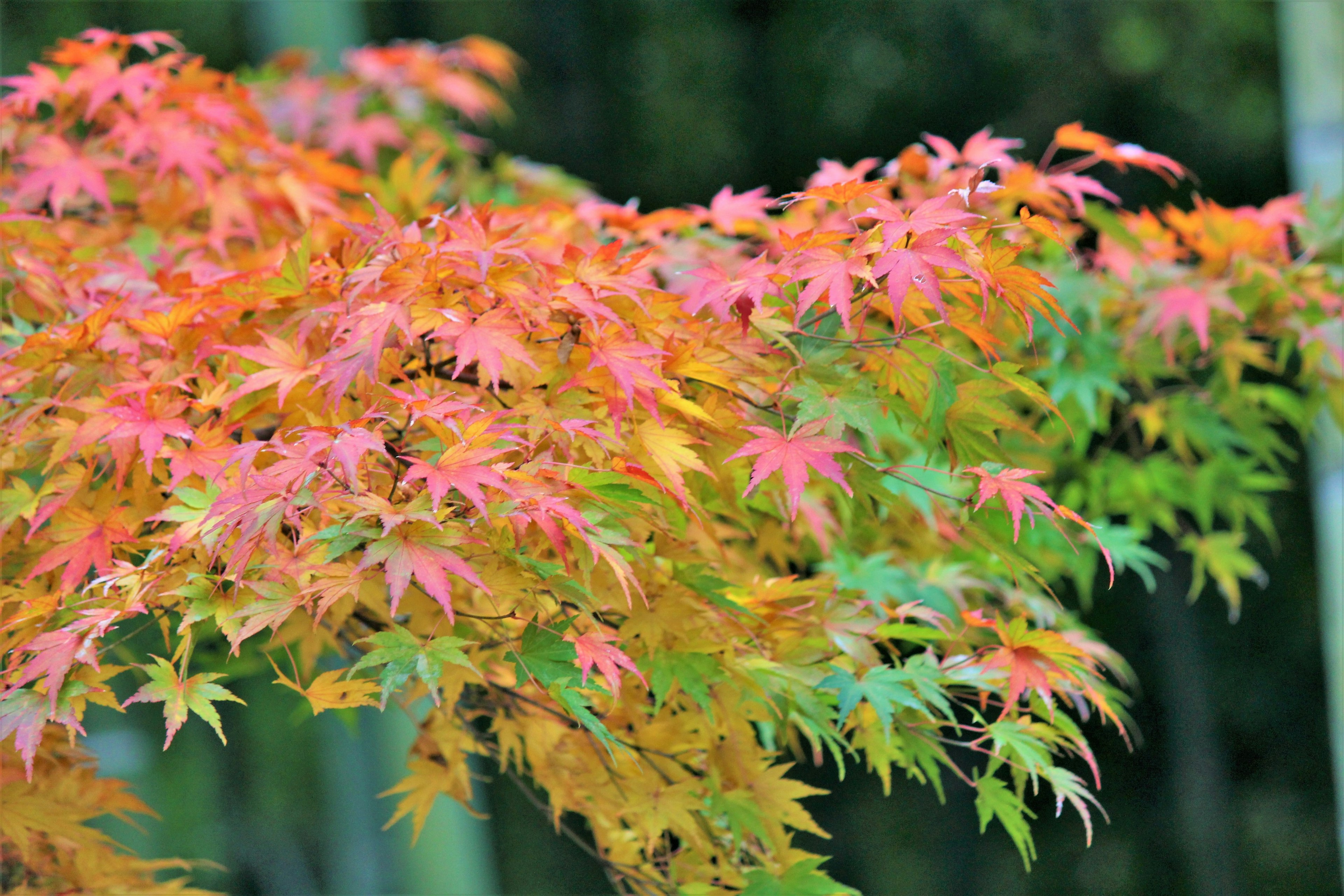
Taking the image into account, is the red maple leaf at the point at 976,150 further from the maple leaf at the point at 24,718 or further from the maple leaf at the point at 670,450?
the maple leaf at the point at 24,718

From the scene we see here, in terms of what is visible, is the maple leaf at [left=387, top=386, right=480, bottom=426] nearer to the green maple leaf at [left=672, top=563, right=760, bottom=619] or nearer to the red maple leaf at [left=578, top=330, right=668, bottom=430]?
the red maple leaf at [left=578, top=330, right=668, bottom=430]

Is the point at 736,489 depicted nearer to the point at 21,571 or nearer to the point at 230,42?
the point at 21,571

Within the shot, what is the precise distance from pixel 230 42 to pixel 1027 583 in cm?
374

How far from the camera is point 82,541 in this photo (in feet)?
3.20

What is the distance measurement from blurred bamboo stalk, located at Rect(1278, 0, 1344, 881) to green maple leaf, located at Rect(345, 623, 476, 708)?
177cm

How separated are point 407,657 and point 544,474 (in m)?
0.18

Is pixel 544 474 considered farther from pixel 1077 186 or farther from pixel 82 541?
pixel 1077 186

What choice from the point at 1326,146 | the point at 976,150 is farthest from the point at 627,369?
the point at 1326,146

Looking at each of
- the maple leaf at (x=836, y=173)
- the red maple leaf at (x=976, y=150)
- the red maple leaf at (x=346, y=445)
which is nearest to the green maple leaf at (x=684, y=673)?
the red maple leaf at (x=346, y=445)

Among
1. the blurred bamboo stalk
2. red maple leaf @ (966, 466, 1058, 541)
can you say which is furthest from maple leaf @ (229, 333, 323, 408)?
the blurred bamboo stalk

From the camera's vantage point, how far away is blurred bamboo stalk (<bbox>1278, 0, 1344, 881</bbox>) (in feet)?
6.57

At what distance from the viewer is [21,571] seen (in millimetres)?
1020

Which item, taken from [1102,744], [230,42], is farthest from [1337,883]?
[230,42]

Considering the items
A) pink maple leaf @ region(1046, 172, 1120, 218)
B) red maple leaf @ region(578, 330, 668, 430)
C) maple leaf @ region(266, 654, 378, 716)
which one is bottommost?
maple leaf @ region(266, 654, 378, 716)
